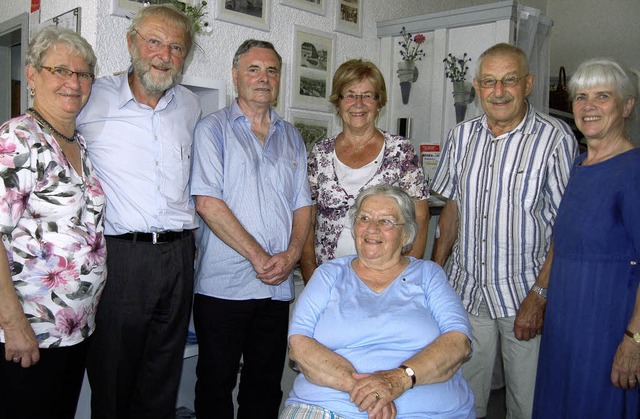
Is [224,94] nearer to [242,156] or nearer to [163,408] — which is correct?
[242,156]

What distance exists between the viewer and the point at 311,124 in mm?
3521

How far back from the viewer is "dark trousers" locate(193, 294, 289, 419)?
211 centimetres

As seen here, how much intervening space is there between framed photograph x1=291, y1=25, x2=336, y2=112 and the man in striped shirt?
1.47 metres

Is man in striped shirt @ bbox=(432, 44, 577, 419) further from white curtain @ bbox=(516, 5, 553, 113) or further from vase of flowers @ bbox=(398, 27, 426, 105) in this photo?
vase of flowers @ bbox=(398, 27, 426, 105)

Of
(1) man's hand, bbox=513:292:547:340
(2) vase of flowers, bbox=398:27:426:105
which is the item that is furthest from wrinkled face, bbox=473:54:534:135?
(2) vase of flowers, bbox=398:27:426:105

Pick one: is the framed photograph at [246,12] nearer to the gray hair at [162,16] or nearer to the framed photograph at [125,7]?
the framed photograph at [125,7]

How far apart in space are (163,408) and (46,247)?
2.75ft

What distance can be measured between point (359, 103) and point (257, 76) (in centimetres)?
44

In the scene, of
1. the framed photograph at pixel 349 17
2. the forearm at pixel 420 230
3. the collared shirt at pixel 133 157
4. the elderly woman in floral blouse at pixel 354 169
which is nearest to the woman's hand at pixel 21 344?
the collared shirt at pixel 133 157

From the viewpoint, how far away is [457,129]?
233 cm

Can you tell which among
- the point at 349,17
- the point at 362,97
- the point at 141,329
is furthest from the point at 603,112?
the point at 349,17

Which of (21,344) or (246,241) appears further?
(246,241)

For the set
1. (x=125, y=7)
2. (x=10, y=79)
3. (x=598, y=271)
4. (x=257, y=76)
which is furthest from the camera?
(x=10, y=79)

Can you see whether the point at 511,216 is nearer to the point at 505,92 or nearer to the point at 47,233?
the point at 505,92
